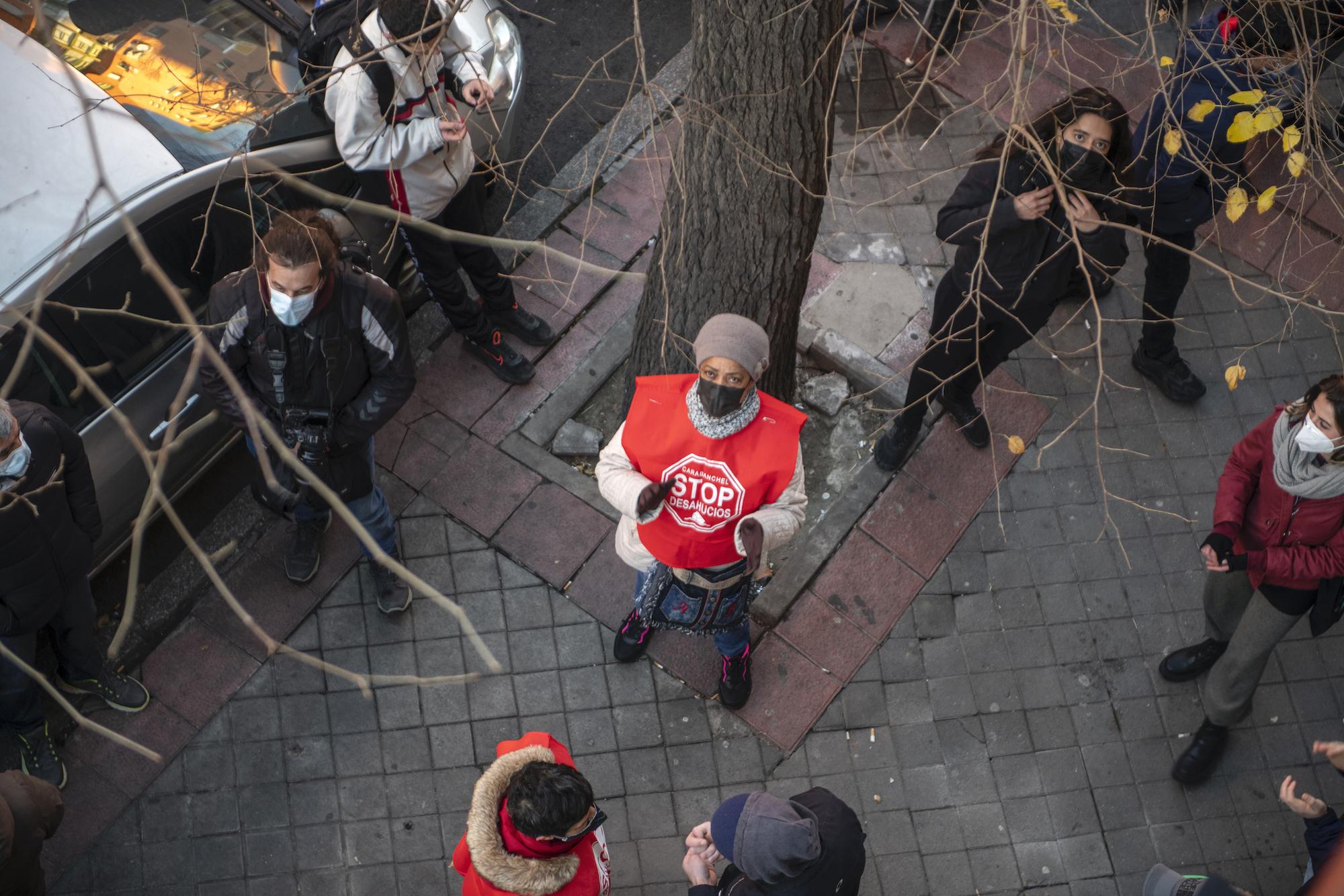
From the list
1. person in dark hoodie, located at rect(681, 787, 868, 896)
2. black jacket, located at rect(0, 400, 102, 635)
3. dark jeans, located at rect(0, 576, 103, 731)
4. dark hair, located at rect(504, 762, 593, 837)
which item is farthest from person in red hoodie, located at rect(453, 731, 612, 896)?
dark jeans, located at rect(0, 576, 103, 731)

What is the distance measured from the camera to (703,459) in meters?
3.90

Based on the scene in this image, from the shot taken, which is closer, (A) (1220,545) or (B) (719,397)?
(B) (719,397)

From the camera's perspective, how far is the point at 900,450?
5.32 metres

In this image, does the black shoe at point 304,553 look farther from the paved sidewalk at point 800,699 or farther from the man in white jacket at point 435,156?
the man in white jacket at point 435,156

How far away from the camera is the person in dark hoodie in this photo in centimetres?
314

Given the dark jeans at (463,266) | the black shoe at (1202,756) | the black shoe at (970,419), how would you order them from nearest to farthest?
the black shoe at (1202,756) < the dark jeans at (463,266) < the black shoe at (970,419)

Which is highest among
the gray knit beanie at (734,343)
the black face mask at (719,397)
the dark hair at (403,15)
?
the dark hair at (403,15)

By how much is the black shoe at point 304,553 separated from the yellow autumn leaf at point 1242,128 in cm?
391

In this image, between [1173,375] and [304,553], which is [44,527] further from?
[1173,375]

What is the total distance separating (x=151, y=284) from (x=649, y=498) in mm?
2371

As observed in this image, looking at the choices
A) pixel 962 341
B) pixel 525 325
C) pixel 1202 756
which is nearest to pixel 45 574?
pixel 525 325

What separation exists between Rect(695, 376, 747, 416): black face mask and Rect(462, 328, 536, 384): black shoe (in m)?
1.90

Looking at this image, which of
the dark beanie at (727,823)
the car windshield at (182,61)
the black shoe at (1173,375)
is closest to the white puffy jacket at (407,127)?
the car windshield at (182,61)

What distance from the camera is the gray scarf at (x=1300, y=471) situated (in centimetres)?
393
